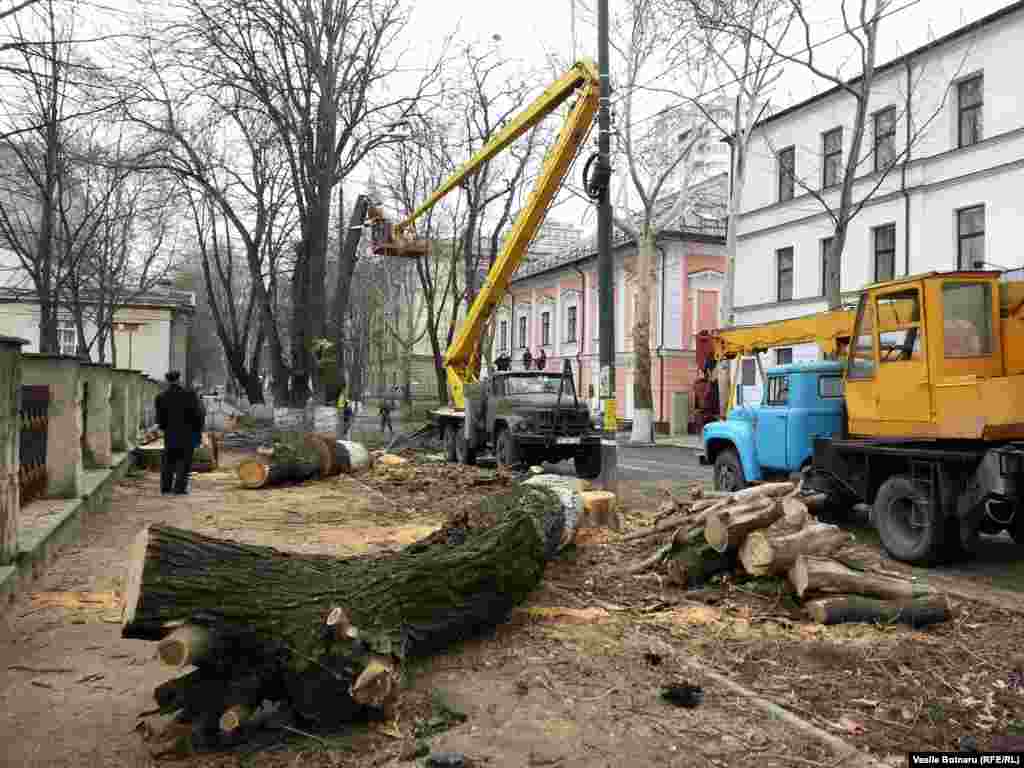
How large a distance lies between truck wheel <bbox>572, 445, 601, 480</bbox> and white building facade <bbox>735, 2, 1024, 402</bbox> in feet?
16.1

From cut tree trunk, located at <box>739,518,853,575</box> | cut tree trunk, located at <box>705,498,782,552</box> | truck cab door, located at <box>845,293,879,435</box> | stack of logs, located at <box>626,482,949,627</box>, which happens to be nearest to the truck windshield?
truck cab door, located at <box>845,293,879,435</box>

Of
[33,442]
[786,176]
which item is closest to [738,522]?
[33,442]

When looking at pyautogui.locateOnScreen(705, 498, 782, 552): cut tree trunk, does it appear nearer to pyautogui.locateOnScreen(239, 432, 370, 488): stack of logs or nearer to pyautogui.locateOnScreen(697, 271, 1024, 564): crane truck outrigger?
pyautogui.locateOnScreen(697, 271, 1024, 564): crane truck outrigger

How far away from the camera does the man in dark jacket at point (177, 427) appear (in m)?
10.9

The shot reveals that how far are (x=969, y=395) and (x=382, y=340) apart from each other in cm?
5382

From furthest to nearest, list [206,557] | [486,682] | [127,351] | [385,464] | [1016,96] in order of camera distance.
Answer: [127,351] < [1016,96] < [385,464] < [486,682] < [206,557]

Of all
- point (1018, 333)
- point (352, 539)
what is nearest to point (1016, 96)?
point (1018, 333)

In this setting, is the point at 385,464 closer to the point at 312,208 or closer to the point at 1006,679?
the point at 312,208

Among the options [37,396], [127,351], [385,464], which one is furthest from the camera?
[127,351]

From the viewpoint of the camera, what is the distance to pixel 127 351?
3822 centimetres

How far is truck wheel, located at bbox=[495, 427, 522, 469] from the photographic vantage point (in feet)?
46.4

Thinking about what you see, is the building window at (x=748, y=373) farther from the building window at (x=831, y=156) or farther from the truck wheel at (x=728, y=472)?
the building window at (x=831, y=156)

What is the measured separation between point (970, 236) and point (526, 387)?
13.2 meters

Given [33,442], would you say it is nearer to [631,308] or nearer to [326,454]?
[326,454]
